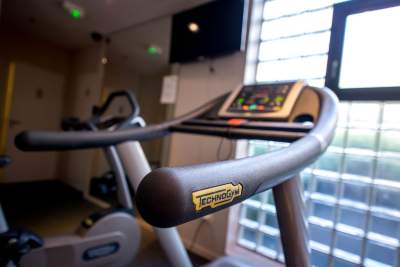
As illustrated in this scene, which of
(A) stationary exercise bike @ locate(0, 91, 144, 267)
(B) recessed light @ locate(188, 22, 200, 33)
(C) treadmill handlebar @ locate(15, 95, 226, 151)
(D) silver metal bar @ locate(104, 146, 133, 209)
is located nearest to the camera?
(C) treadmill handlebar @ locate(15, 95, 226, 151)

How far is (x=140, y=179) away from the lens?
1.11 metres

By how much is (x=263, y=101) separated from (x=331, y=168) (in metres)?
0.85

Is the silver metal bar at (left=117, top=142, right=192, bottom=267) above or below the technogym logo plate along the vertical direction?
below

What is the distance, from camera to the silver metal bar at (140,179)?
110 cm

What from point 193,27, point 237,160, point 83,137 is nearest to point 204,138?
point 193,27

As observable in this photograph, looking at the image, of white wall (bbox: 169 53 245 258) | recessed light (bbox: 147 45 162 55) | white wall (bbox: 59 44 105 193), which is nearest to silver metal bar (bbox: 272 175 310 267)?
white wall (bbox: 169 53 245 258)

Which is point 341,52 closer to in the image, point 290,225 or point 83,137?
point 290,225

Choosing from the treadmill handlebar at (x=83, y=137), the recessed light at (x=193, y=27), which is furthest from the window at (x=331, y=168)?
the treadmill handlebar at (x=83, y=137)

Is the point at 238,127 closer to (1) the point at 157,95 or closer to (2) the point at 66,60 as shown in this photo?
(1) the point at 157,95

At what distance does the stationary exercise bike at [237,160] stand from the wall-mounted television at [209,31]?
2.70ft

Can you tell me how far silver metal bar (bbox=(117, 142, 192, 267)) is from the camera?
43.4 inches

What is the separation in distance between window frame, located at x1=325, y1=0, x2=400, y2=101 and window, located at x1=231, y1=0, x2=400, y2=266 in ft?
0.52

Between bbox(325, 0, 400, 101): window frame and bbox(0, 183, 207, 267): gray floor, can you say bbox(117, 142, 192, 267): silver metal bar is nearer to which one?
Answer: bbox(0, 183, 207, 267): gray floor

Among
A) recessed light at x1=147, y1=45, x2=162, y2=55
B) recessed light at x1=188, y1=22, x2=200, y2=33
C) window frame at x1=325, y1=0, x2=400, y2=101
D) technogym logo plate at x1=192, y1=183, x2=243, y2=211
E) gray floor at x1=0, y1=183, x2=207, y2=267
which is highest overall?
recessed light at x1=188, y1=22, x2=200, y2=33
